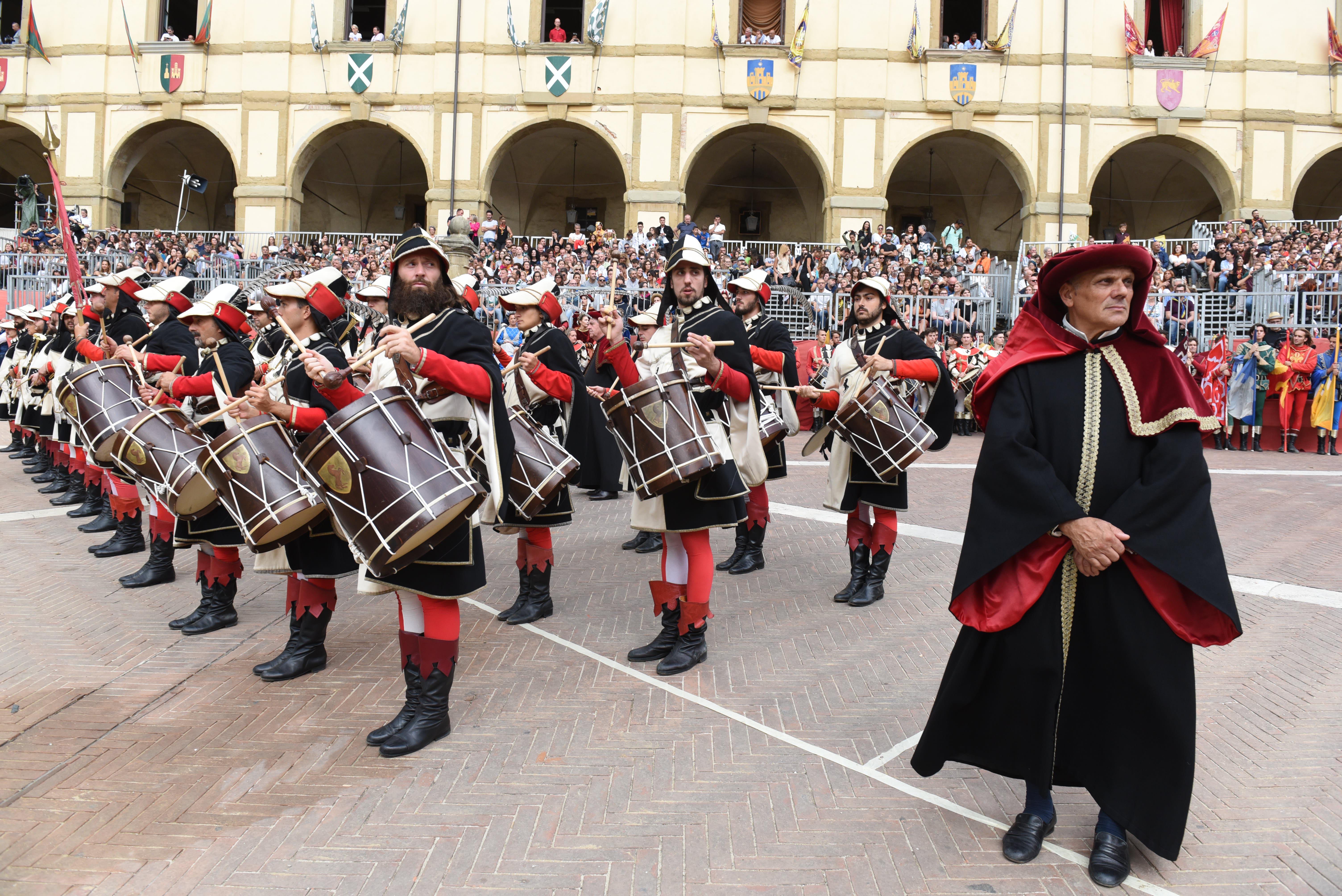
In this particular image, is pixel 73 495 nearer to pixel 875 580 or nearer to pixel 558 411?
pixel 558 411

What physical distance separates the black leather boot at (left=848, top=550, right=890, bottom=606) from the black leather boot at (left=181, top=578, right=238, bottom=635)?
4036mm

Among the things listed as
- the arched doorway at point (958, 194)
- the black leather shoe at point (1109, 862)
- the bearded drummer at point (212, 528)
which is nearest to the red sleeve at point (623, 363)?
the bearded drummer at point (212, 528)

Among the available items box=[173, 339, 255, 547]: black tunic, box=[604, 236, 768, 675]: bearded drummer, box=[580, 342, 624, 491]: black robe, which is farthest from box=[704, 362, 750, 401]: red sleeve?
box=[580, 342, 624, 491]: black robe

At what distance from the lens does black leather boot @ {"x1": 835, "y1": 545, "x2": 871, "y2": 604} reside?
6.64 metres

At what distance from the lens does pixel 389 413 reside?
381cm

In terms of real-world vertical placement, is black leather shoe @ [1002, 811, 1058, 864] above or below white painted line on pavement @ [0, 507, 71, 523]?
below

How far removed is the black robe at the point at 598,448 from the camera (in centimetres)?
903

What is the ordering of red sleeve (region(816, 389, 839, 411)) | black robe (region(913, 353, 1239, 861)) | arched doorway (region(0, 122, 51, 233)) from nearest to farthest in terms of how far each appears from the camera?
1. black robe (region(913, 353, 1239, 861))
2. red sleeve (region(816, 389, 839, 411))
3. arched doorway (region(0, 122, 51, 233))

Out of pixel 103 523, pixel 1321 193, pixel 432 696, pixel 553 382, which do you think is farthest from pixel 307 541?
pixel 1321 193

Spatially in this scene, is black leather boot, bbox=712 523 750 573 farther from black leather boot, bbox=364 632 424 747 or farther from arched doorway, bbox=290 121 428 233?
arched doorway, bbox=290 121 428 233

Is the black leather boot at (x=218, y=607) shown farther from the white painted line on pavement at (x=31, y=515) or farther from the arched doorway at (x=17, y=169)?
the arched doorway at (x=17, y=169)

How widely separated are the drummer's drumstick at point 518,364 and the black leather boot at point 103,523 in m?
4.18

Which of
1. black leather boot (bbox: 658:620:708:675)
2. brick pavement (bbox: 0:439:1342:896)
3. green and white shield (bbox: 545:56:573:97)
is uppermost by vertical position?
green and white shield (bbox: 545:56:573:97)

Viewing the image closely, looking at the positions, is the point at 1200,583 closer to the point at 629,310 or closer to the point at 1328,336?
the point at 629,310
